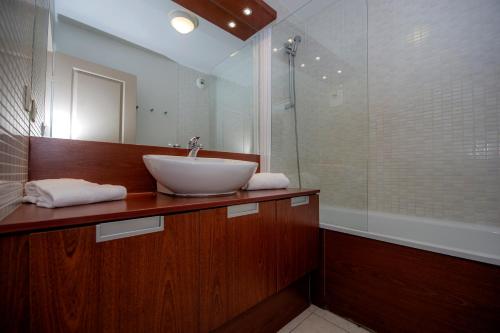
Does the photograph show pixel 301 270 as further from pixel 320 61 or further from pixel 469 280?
pixel 320 61

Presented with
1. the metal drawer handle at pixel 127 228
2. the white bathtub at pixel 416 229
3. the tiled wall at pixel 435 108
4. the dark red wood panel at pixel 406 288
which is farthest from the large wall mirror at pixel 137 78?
the tiled wall at pixel 435 108

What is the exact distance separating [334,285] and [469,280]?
60 cm

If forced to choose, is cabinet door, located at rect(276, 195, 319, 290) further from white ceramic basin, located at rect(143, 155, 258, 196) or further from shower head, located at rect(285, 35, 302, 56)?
shower head, located at rect(285, 35, 302, 56)

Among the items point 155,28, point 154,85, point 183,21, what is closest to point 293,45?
point 183,21

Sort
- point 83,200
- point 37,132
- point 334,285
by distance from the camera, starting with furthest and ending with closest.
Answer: point 334,285 → point 37,132 → point 83,200

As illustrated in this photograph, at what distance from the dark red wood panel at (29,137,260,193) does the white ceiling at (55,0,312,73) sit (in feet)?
1.84

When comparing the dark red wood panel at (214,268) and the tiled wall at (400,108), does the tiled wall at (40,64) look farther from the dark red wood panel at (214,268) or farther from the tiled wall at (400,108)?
the tiled wall at (400,108)

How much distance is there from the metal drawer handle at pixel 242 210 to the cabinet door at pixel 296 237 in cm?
15

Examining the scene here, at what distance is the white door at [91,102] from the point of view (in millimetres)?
859

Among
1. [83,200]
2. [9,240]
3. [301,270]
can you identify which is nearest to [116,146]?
[83,200]

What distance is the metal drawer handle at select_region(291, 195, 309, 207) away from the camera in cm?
105

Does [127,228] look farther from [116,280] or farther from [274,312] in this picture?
[274,312]

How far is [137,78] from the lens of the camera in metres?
1.05

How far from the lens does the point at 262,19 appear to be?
61.2 inches
